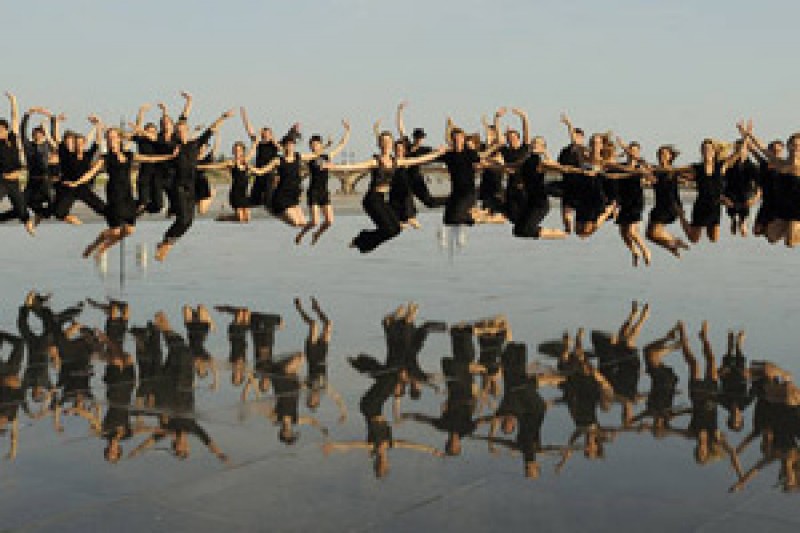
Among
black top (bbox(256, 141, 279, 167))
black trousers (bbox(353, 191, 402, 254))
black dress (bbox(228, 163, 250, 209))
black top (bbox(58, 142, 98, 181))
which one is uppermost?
black top (bbox(256, 141, 279, 167))

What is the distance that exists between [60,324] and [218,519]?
6.86 metres

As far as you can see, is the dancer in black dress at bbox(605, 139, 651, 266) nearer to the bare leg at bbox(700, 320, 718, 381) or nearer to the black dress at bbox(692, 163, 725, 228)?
the black dress at bbox(692, 163, 725, 228)

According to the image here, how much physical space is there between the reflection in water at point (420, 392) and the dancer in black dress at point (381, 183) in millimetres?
4919

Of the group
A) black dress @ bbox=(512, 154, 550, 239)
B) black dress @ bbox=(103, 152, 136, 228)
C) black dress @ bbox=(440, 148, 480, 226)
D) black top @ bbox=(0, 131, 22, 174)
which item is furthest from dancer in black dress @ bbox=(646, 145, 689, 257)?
black top @ bbox=(0, 131, 22, 174)

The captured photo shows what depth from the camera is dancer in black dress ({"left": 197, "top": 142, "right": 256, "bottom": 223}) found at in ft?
60.3

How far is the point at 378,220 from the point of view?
1691cm

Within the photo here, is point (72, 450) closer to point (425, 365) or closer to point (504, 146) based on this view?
point (425, 365)

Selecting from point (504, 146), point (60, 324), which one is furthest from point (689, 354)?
Answer: point (504, 146)

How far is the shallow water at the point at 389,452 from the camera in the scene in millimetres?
5121

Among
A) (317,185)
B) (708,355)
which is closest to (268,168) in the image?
(317,185)

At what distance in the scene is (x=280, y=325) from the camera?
11.4 meters

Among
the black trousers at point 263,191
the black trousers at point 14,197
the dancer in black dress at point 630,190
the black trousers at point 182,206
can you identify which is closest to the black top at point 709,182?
the dancer in black dress at point 630,190

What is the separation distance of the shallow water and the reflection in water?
5 centimetres

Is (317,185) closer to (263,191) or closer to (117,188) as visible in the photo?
(263,191)
